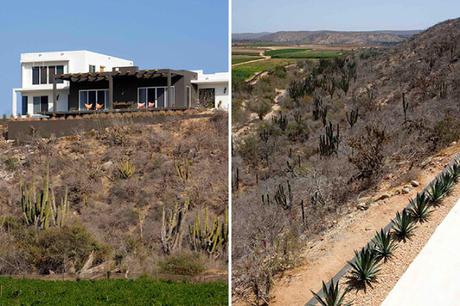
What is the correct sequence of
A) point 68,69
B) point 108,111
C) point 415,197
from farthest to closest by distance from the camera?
point 68,69, point 108,111, point 415,197

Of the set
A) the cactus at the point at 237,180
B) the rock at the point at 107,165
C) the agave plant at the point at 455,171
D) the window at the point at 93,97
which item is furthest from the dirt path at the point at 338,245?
the window at the point at 93,97

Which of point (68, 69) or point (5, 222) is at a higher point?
point (68, 69)

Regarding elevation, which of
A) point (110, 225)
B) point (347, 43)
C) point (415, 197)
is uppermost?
point (347, 43)

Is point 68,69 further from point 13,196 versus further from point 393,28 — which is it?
point 393,28

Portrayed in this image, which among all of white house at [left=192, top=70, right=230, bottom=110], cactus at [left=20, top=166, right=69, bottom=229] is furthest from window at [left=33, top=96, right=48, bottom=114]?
cactus at [left=20, top=166, right=69, bottom=229]

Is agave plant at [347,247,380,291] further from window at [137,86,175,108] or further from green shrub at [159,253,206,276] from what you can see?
window at [137,86,175,108]

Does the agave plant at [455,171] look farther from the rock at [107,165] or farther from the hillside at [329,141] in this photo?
the rock at [107,165]

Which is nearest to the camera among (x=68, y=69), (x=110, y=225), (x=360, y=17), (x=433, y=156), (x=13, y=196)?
(x=433, y=156)

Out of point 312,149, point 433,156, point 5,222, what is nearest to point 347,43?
point 312,149

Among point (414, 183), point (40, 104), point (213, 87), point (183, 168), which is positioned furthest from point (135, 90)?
point (414, 183)
